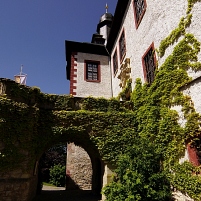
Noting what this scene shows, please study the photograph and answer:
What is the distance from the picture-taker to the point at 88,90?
1636cm

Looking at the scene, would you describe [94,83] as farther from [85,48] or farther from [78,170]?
[78,170]

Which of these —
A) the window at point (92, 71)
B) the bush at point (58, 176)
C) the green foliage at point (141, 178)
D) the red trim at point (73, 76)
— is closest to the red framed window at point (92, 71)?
the window at point (92, 71)

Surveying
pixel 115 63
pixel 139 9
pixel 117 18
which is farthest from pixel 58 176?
pixel 139 9

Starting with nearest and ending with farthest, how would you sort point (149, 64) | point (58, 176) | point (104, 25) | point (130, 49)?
point (149, 64) < point (130, 49) < point (58, 176) < point (104, 25)

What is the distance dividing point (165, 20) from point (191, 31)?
72.5 inches

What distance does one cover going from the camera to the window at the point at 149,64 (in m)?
9.26

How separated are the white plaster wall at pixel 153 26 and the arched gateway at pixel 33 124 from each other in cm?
318

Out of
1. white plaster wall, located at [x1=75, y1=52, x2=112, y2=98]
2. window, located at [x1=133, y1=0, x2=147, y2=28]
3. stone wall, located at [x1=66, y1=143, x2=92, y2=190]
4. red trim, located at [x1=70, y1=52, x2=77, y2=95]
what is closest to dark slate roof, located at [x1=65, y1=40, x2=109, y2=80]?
white plaster wall, located at [x1=75, y1=52, x2=112, y2=98]

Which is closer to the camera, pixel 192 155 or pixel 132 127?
pixel 192 155

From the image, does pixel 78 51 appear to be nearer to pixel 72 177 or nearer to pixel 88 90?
pixel 88 90

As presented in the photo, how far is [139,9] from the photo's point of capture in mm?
11117

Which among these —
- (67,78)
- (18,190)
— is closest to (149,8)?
(18,190)

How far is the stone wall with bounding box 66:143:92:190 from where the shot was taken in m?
14.4

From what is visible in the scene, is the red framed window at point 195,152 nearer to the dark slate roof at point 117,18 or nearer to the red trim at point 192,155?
the red trim at point 192,155
